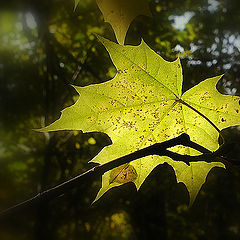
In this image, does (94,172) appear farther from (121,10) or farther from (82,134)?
(82,134)

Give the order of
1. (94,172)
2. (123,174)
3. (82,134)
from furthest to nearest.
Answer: (82,134) < (123,174) < (94,172)

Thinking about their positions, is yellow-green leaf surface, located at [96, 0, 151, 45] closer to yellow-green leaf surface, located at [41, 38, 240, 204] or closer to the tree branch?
yellow-green leaf surface, located at [41, 38, 240, 204]

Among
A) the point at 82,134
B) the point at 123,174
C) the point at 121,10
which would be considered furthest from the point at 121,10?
the point at 82,134

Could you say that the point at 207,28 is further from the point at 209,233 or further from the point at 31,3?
the point at 209,233

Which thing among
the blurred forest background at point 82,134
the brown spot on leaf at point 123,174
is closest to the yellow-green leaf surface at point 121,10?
the brown spot on leaf at point 123,174

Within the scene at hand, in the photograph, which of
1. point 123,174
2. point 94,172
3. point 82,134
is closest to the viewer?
point 94,172

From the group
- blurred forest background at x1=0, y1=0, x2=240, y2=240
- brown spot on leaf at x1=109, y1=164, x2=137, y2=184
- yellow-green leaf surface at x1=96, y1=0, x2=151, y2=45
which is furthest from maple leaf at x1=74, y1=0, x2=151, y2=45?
blurred forest background at x1=0, y1=0, x2=240, y2=240
